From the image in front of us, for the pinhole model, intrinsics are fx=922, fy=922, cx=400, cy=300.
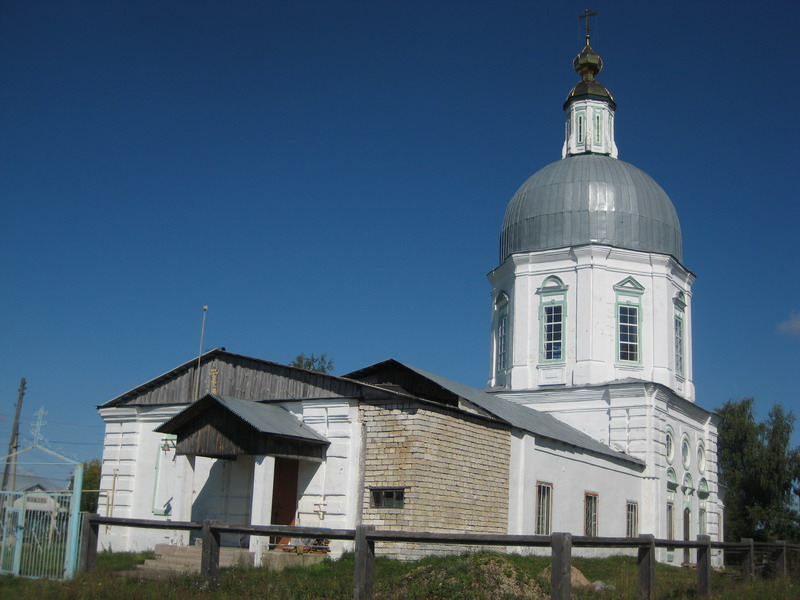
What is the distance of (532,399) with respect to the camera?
28.7m

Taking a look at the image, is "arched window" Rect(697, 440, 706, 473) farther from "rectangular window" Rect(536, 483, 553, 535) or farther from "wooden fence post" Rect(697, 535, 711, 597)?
"wooden fence post" Rect(697, 535, 711, 597)

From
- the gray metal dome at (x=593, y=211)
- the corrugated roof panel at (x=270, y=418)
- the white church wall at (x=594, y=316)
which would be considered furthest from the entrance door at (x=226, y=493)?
the gray metal dome at (x=593, y=211)

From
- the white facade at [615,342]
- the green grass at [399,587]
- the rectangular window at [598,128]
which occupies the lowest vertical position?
the green grass at [399,587]

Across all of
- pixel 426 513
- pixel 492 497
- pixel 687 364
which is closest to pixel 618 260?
pixel 687 364

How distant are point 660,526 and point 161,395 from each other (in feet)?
47.5

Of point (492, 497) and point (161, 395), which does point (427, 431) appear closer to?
point (492, 497)

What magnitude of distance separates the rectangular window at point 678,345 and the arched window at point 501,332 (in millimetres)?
5453

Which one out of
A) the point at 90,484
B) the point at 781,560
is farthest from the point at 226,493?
the point at 90,484

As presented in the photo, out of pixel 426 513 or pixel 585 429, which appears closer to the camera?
pixel 426 513

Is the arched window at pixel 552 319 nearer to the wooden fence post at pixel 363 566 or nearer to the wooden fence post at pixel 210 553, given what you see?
the wooden fence post at pixel 210 553

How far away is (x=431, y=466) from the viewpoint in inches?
741

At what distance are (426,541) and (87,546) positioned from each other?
4614 millimetres

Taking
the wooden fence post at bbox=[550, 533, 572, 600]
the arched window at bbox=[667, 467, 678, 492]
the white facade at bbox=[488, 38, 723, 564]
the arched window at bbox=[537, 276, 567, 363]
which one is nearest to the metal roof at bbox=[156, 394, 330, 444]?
the wooden fence post at bbox=[550, 533, 572, 600]

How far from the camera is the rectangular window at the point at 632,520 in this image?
2581 centimetres
